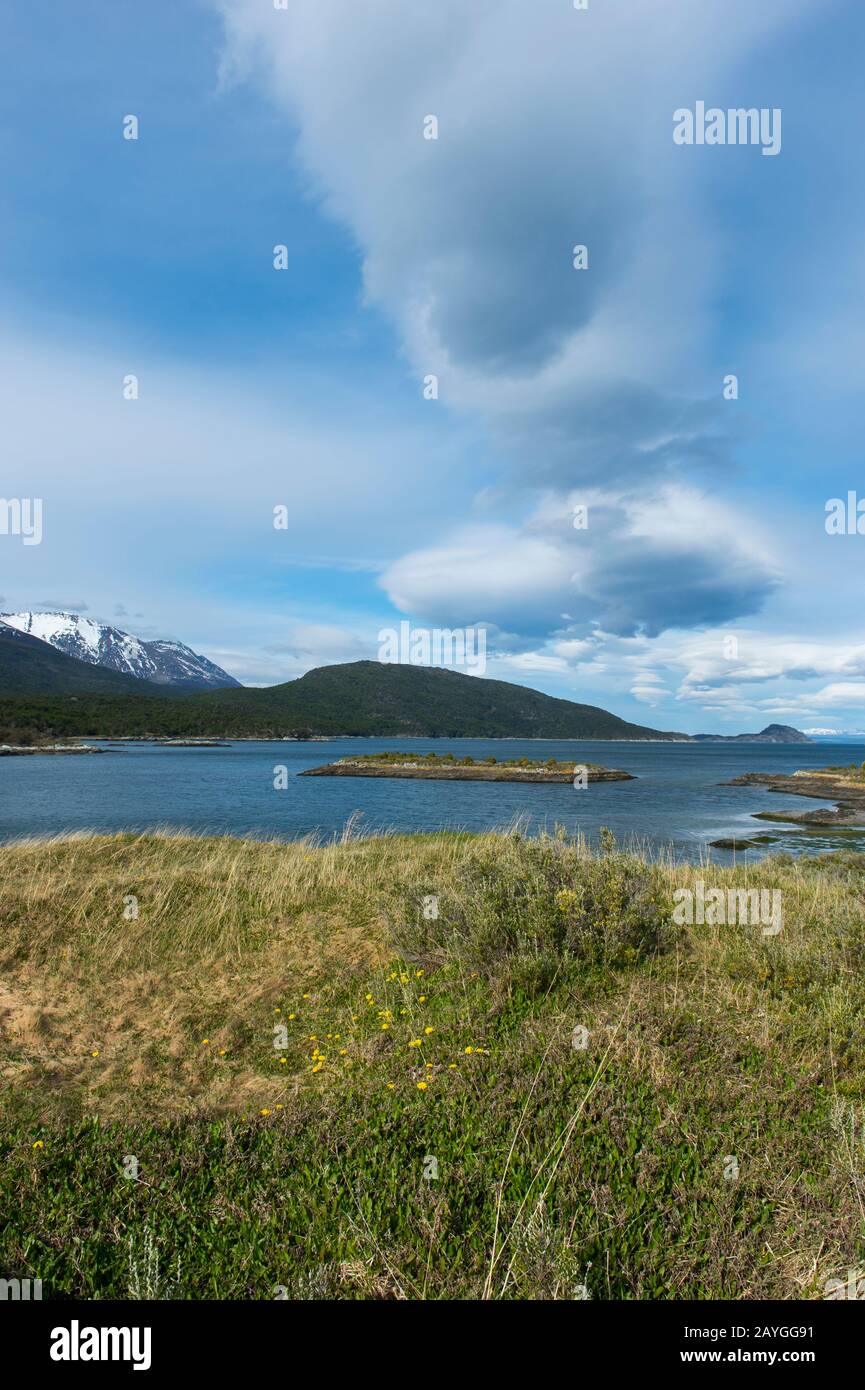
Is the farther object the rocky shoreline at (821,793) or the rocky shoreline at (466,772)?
the rocky shoreline at (466,772)

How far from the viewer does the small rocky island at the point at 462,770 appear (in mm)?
82500

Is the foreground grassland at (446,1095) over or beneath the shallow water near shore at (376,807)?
over

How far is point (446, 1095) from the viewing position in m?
5.76

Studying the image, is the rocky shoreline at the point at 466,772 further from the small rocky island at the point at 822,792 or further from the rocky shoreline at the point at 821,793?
the small rocky island at the point at 822,792

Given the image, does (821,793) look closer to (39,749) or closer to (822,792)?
(822,792)

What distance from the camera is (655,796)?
60.8 m

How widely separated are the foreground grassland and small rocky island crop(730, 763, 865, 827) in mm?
36979

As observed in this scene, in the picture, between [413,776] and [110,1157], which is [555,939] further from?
[413,776]

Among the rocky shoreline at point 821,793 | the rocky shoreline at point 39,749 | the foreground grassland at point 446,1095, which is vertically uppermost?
the foreground grassland at point 446,1095

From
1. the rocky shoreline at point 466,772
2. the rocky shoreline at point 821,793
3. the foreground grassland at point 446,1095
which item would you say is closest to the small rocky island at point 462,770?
the rocky shoreline at point 466,772

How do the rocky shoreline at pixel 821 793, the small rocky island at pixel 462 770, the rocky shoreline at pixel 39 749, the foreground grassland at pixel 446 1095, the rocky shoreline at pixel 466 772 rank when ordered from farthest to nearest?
the rocky shoreline at pixel 39 749 < the small rocky island at pixel 462 770 < the rocky shoreline at pixel 466 772 < the rocky shoreline at pixel 821 793 < the foreground grassland at pixel 446 1095

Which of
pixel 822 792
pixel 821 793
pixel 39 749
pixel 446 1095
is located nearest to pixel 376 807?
pixel 446 1095

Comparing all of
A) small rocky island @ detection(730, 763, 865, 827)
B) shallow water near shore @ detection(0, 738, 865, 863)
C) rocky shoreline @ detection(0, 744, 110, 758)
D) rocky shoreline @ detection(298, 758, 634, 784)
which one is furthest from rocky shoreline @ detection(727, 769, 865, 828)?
rocky shoreline @ detection(0, 744, 110, 758)

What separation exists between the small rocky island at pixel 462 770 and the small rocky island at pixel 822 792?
56.4ft
